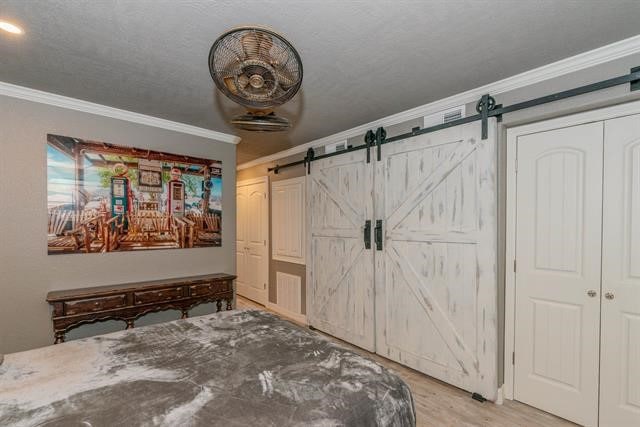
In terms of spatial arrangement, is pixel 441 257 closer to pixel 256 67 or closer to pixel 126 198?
pixel 256 67

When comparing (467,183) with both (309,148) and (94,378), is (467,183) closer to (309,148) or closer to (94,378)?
(309,148)

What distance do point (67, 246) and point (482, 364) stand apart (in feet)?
12.8

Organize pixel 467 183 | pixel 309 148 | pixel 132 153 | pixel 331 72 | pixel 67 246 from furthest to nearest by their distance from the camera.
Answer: pixel 309 148, pixel 132 153, pixel 67 246, pixel 467 183, pixel 331 72

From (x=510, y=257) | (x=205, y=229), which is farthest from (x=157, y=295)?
(x=510, y=257)

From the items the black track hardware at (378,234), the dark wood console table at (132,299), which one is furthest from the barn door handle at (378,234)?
the dark wood console table at (132,299)

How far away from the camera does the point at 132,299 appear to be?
2.96 m

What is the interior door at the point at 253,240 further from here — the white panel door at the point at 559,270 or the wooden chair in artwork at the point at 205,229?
the white panel door at the point at 559,270

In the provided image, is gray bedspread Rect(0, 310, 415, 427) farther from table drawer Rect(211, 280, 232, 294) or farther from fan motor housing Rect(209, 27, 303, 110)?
table drawer Rect(211, 280, 232, 294)

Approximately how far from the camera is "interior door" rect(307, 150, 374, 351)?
11.6 feet

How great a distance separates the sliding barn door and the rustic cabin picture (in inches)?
84.5

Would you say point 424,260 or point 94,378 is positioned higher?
point 424,260

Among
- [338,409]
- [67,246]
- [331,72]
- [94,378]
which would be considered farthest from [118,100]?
[338,409]

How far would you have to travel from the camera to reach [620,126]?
2068 millimetres

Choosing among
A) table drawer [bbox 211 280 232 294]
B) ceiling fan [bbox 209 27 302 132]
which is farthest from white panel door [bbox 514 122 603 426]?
table drawer [bbox 211 280 232 294]
